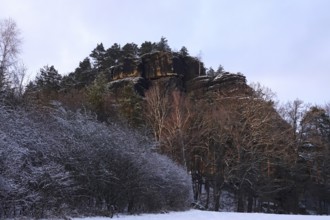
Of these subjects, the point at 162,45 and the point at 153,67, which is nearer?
the point at 153,67

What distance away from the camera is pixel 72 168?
14180 mm

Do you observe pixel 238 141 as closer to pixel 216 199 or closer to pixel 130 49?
pixel 216 199

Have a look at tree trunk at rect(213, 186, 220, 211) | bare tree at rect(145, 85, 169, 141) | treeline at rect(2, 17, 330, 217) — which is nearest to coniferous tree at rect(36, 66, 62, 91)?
treeline at rect(2, 17, 330, 217)

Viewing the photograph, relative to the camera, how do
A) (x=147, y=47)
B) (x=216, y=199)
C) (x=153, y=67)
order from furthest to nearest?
(x=147, y=47), (x=153, y=67), (x=216, y=199)

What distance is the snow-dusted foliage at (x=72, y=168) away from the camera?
37.4 ft

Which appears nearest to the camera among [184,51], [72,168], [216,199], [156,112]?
[72,168]

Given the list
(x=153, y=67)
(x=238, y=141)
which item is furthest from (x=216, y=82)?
(x=238, y=141)

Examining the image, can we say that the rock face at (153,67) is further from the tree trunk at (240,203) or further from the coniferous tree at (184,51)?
the tree trunk at (240,203)

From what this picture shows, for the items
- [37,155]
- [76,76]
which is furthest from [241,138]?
[76,76]

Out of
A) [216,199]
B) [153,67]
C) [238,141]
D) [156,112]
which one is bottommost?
[216,199]

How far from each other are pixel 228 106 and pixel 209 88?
47.0 feet

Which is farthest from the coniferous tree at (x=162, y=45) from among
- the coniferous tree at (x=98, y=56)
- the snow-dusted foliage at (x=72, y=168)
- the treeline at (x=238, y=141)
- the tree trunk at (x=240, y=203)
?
the snow-dusted foliage at (x=72, y=168)

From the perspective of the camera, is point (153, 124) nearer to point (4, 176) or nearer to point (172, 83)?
point (172, 83)

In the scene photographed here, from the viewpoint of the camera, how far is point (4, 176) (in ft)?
35.7
